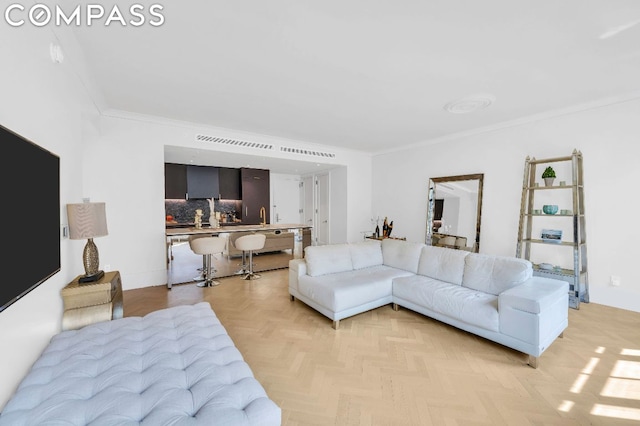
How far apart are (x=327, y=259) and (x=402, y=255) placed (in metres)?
1.12

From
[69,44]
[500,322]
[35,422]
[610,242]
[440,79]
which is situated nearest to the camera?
[35,422]

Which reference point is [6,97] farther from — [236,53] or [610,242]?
[610,242]

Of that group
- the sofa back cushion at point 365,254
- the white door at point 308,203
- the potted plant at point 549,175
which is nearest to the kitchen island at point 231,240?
the white door at point 308,203

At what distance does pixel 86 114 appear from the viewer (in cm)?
318

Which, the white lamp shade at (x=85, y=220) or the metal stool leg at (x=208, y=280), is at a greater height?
the white lamp shade at (x=85, y=220)

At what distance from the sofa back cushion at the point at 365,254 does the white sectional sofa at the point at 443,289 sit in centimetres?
1

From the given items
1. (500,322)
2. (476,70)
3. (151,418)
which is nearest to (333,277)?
(500,322)

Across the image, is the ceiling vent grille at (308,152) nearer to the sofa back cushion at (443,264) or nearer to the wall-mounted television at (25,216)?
the sofa back cushion at (443,264)

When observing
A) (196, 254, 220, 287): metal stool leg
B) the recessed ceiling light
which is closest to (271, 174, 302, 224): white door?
(196, 254, 220, 287): metal stool leg

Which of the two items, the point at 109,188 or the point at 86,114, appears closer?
the point at 86,114

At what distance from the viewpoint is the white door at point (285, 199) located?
884cm

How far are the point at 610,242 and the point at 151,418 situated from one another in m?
5.22

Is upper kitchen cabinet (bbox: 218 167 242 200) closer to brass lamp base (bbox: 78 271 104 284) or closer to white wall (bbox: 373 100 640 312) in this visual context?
brass lamp base (bbox: 78 271 104 284)

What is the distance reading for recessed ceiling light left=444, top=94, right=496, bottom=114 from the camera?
342 cm
